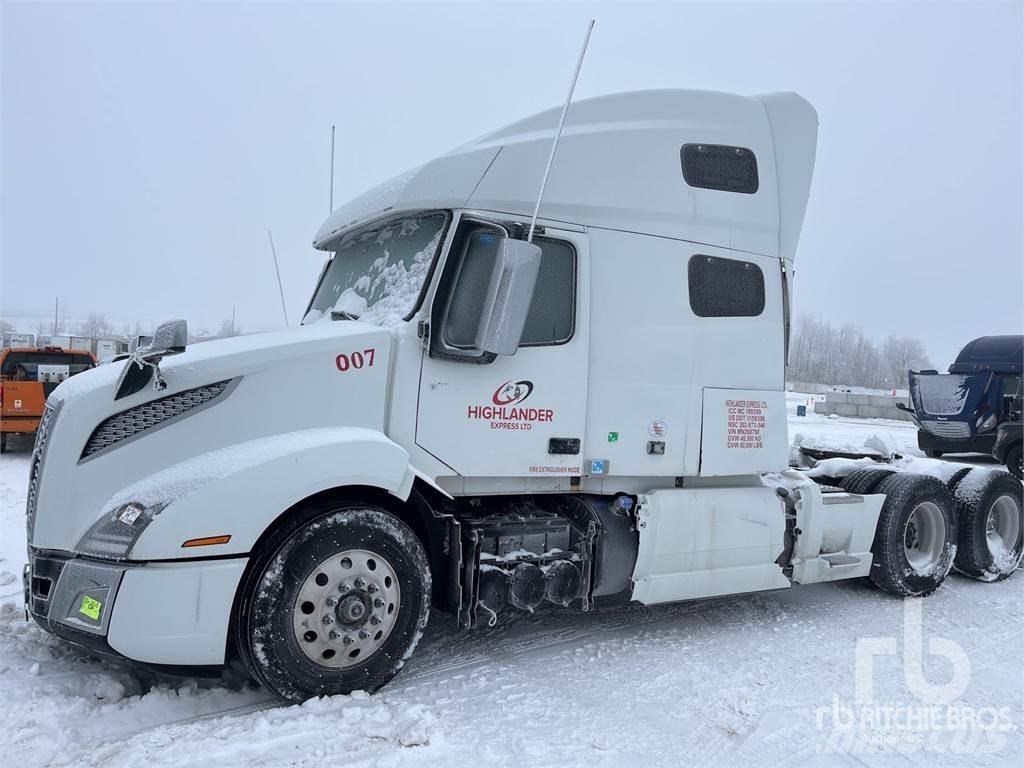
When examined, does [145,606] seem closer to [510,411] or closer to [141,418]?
[141,418]

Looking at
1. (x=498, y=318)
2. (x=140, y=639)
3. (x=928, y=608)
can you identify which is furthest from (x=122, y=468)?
(x=928, y=608)

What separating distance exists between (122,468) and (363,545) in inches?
51.6

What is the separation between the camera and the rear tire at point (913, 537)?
271 inches

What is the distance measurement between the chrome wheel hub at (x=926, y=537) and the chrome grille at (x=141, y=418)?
21.0 ft

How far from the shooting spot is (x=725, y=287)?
5820 mm

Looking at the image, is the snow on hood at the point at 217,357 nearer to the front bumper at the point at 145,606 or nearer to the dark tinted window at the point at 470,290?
the dark tinted window at the point at 470,290

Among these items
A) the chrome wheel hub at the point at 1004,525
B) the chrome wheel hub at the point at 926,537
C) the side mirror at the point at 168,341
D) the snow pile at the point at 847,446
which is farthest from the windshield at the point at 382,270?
the chrome wheel hub at the point at 1004,525

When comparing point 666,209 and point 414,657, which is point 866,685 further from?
point 666,209

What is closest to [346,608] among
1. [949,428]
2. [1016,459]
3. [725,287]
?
[725,287]

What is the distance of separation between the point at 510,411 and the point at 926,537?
195 inches

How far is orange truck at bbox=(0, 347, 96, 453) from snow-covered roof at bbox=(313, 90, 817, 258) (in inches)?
440

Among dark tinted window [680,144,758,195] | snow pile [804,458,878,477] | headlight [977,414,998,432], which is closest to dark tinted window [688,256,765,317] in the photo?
dark tinted window [680,144,758,195]

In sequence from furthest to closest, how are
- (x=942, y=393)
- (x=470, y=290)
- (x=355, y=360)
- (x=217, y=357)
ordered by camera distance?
(x=942, y=393) < (x=470, y=290) < (x=355, y=360) < (x=217, y=357)

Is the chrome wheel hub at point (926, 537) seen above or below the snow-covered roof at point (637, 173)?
below
